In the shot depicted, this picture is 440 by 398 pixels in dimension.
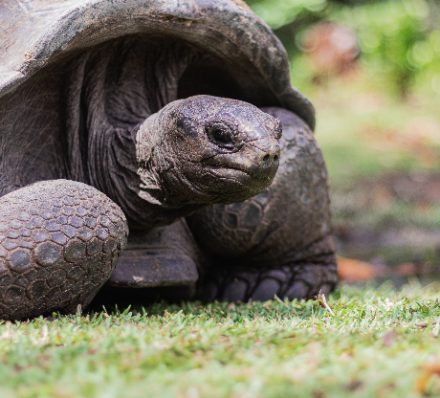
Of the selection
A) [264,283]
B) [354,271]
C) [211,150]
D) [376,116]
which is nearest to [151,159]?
[211,150]

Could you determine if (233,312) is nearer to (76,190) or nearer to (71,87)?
(76,190)

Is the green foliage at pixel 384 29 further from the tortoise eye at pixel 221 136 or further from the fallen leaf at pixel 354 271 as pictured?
the tortoise eye at pixel 221 136

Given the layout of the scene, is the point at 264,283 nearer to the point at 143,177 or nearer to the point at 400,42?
the point at 143,177

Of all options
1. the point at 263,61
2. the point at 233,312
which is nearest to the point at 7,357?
the point at 233,312

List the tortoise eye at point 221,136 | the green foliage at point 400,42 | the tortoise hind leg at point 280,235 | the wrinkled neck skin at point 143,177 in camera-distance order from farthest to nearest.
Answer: the green foliage at point 400,42
the tortoise hind leg at point 280,235
the wrinkled neck skin at point 143,177
the tortoise eye at point 221,136

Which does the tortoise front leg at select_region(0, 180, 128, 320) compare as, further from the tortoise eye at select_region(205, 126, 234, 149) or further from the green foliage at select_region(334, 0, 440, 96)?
the green foliage at select_region(334, 0, 440, 96)

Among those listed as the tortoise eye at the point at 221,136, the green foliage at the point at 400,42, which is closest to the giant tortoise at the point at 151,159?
the tortoise eye at the point at 221,136

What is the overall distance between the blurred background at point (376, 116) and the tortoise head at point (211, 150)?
8.55 ft

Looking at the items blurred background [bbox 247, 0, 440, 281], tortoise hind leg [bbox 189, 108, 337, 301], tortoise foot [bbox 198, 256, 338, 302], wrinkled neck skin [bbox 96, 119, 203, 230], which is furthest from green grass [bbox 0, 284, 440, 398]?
blurred background [bbox 247, 0, 440, 281]

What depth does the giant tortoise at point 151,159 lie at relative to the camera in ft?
9.46

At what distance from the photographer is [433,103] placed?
50.4 feet

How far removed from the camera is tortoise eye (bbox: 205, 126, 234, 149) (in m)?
3.00

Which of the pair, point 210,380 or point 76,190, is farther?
point 76,190

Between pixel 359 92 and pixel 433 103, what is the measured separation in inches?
54.3
